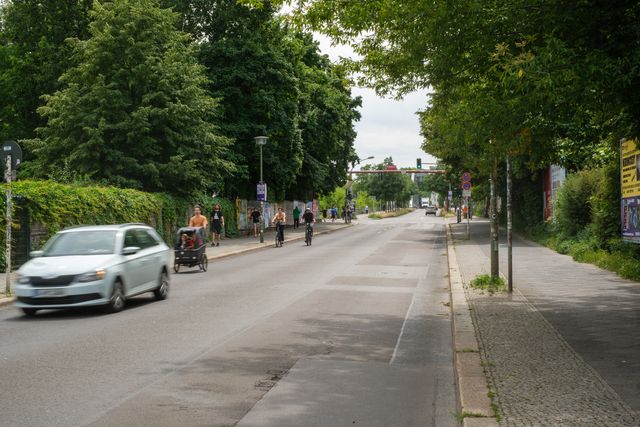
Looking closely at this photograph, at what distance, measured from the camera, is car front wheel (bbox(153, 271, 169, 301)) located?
13.1 meters

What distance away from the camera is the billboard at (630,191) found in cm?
1275

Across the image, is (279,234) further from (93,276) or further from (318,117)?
(93,276)

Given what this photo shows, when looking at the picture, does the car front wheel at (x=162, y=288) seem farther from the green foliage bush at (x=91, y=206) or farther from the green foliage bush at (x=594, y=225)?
the green foliage bush at (x=594, y=225)

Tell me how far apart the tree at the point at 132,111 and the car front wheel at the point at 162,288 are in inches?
622

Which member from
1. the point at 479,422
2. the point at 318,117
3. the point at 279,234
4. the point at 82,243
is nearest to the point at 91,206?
the point at 82,243

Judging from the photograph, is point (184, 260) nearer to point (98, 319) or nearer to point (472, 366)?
point (98, 319)

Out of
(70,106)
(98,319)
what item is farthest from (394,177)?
(98,319)

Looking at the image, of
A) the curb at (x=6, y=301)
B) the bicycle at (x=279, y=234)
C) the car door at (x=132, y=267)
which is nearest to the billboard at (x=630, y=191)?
the car door at (x=132, y=267)

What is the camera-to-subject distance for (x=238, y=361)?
750 centimetres

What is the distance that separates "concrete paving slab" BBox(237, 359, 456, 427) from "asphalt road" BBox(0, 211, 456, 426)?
0.05ft

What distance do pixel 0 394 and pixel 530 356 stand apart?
505cm

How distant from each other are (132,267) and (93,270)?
1120 mm

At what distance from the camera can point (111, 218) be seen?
76.3 ft

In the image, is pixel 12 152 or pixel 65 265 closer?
pixel 65 265
